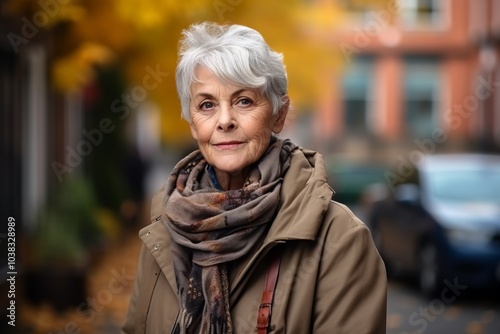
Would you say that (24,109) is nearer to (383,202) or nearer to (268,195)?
(383,202)

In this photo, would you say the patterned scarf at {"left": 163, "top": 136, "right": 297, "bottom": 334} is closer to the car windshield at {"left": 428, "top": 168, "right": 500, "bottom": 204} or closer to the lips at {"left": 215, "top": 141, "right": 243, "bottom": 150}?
the lips at {"left": 215, "top": 141, "right": 243, "bottom": 150}

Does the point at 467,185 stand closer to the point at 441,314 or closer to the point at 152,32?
the point at 441,314

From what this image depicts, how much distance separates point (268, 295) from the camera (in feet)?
8.36

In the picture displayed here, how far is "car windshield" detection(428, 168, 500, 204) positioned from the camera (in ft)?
37.9

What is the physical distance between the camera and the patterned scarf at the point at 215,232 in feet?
8.50

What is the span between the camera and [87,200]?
11703mm

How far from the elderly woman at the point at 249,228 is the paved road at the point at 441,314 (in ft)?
20.8

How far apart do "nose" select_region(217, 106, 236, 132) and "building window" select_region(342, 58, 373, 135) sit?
37916mm

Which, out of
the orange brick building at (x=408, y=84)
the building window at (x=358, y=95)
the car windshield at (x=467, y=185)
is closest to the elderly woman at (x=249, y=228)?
the car windshield at (x=467, y=185)

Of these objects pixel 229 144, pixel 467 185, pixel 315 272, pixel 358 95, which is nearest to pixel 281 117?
pixel 229 144

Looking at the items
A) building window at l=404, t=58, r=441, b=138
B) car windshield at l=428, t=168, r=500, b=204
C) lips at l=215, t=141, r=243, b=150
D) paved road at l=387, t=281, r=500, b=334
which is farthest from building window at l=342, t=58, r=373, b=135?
lips at l=215, t=141, r=243, b=150

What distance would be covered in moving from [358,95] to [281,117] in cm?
3877

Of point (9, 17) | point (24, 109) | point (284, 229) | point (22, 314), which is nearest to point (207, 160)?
point (284, 229)

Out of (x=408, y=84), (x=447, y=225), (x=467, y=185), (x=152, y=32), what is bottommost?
(x=408, y=84)
